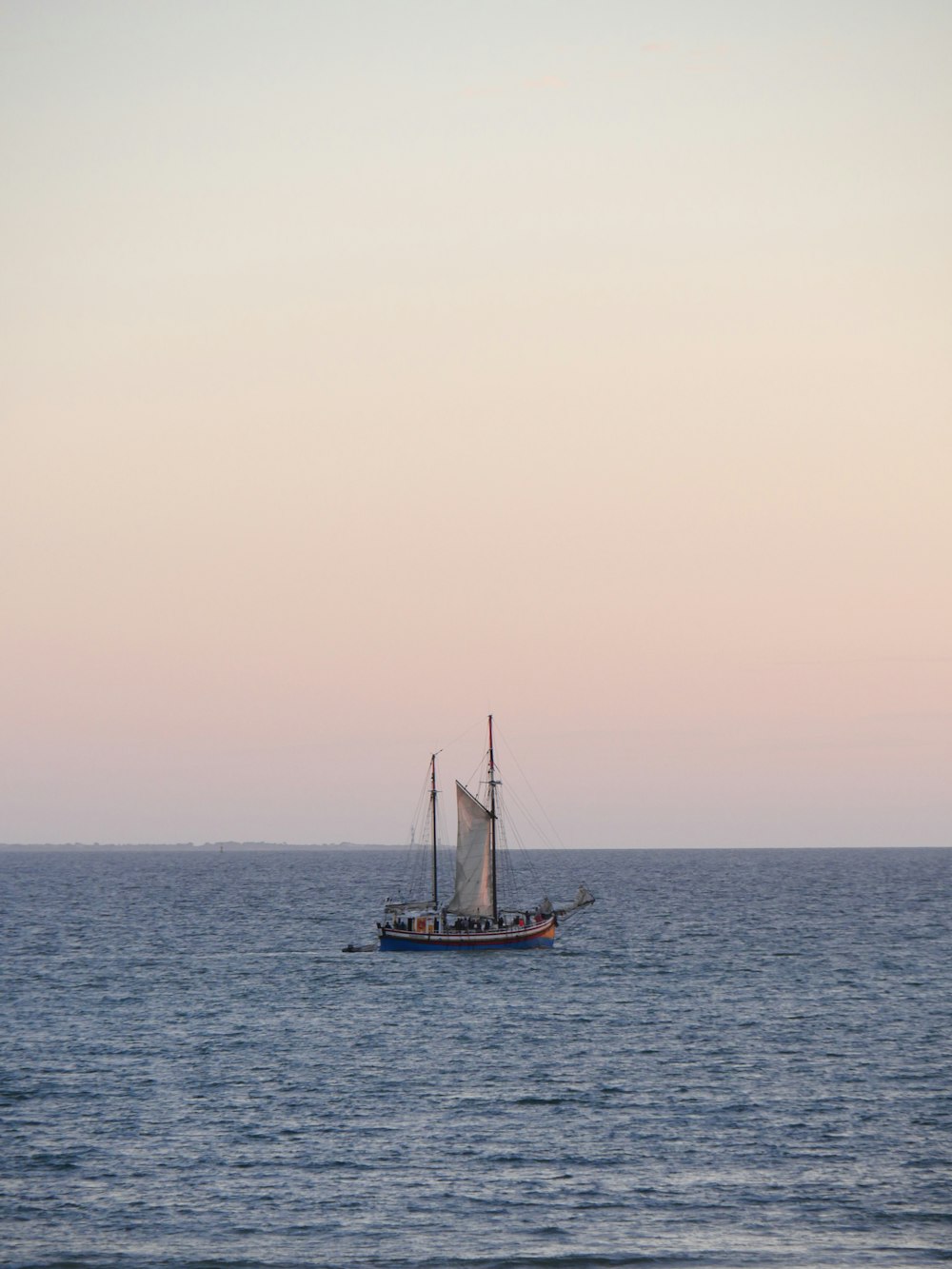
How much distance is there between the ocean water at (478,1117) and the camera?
45.6m

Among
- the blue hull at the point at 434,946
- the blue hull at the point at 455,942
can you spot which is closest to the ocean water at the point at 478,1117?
the blue hull at the point at 455,942

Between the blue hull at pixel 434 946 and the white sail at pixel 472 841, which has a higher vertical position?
the white sail at pixel 472 841

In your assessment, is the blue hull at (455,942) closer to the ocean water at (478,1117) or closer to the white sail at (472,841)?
the white sail at (472,841)

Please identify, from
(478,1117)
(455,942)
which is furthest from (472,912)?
(478,1117)

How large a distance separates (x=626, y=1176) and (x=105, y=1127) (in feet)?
72.5

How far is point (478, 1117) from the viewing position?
6134 centimetres

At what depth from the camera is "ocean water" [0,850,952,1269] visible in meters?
45.6

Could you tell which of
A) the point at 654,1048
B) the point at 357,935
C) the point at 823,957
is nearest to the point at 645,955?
the point at 823,957

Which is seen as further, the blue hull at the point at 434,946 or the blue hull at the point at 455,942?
the blue hull at the point at 434,946

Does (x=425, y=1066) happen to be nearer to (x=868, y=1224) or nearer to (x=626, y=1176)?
(x=626, y=1176)

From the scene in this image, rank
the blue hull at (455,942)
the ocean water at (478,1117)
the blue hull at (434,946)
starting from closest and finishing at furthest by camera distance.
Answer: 1. the ocean water at (478,1117)
2. the blue hull at (455,942)
3. the blue hull at (434,946)

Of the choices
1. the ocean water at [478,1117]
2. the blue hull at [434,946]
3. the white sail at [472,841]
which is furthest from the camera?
the blue hull at [434,946]

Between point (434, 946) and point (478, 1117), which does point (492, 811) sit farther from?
point (478, 1117)

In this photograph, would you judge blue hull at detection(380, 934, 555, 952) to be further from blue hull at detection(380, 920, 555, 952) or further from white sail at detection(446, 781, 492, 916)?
white sail at detection(446, 781, 492, 916)
